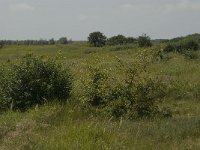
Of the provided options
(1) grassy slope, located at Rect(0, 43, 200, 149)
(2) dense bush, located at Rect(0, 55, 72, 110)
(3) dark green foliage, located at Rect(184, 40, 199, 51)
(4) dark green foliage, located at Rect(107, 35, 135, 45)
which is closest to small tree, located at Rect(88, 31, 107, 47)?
(4) dark green foliage, located at Rect(107, 35, 135, 45)

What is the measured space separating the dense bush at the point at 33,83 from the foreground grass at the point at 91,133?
4.95 ft

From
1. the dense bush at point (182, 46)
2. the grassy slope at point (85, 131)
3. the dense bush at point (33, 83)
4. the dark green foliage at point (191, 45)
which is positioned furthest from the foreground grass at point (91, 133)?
the dark green foliage at point (191, 45)

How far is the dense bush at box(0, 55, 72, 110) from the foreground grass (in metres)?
1.51

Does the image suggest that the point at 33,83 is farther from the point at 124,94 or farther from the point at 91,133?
the point at 91,133

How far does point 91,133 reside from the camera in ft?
26.0

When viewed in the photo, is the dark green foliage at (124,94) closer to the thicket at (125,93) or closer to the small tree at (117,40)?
the thicket at (125,93)

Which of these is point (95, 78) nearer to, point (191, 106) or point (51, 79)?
point (51, 79)

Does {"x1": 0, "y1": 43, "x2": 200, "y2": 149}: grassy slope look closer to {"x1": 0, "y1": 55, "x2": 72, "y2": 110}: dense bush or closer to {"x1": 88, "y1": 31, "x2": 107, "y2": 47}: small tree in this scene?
{"x1": 0, "y1": 55, "x2": 72, "y2": 110}: dense bush

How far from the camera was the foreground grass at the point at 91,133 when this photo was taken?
7551 millimetres

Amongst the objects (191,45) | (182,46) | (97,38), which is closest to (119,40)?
(97,38)

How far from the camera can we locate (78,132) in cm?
794

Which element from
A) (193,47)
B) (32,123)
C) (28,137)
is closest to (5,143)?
(28,137)

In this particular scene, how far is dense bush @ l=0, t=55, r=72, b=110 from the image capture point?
1163 cm

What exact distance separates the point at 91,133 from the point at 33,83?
13.9 feet
